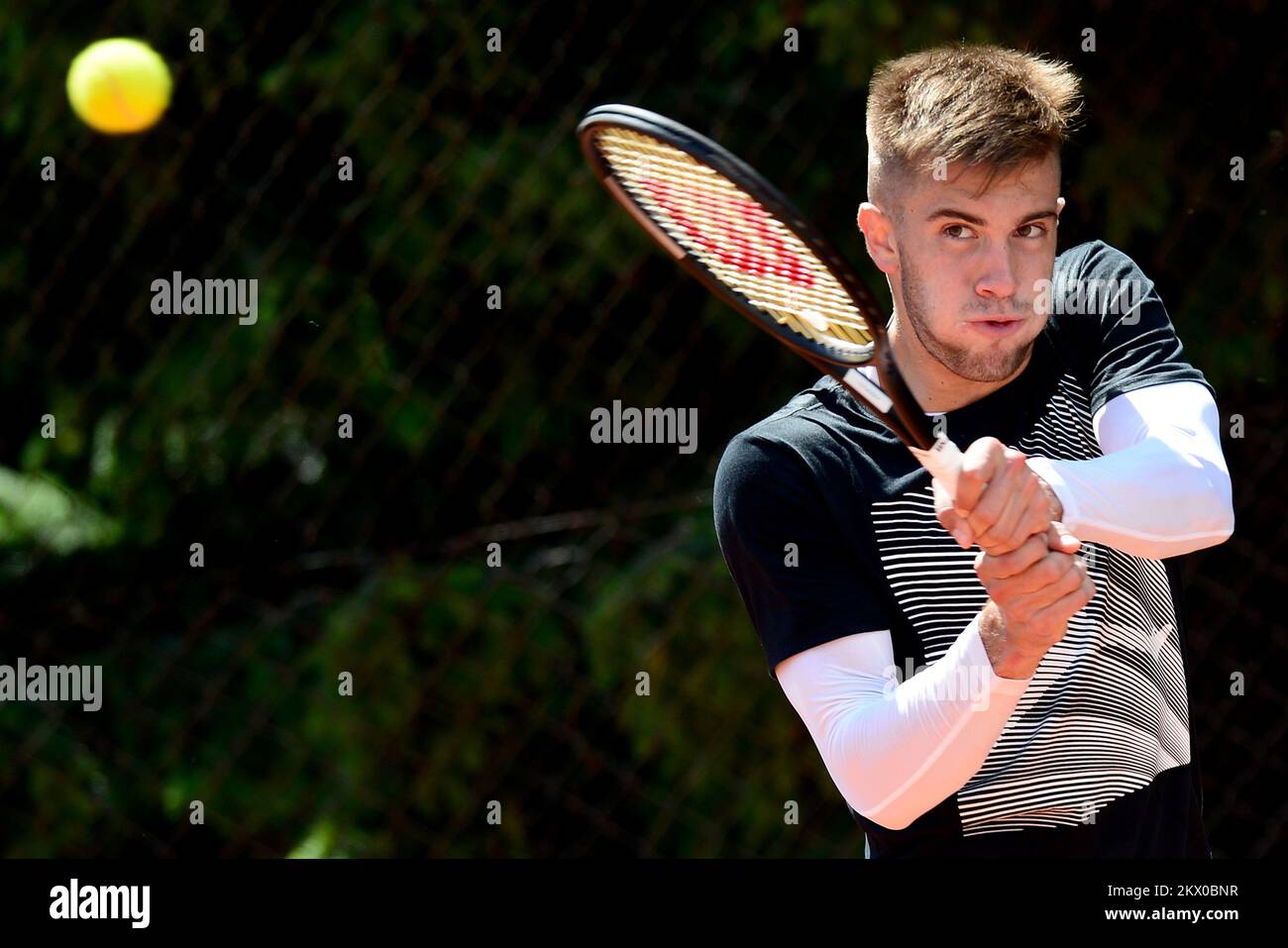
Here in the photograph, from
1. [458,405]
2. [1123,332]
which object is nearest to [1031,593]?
[1123,332]

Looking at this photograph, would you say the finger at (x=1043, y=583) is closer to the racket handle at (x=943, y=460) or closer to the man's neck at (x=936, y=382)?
the racket handle at (x=943, y=460)

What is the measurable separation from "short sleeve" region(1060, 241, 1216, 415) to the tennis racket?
7.9 inches

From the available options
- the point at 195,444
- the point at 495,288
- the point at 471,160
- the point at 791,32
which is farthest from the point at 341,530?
the point at 791,32

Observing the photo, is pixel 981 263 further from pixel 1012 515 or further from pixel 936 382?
pixel 1012 515

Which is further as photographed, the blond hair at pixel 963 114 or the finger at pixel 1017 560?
the blond hair at pixel 963 114

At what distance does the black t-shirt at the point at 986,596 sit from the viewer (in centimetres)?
133

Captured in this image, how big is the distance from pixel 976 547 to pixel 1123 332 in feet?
0.80

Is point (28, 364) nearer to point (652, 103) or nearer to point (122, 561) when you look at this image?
point (122, 561)

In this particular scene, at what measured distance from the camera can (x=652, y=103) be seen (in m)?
2.64

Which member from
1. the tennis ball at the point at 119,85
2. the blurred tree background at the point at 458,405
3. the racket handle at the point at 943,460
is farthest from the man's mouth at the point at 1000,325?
the tennis ball at the point at 119,85

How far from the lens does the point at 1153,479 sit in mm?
1239

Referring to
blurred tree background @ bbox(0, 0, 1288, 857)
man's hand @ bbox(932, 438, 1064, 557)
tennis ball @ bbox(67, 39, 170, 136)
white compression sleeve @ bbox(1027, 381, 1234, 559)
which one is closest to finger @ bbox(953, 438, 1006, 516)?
man's hand @ bbox(932, 438, 1064, 557)

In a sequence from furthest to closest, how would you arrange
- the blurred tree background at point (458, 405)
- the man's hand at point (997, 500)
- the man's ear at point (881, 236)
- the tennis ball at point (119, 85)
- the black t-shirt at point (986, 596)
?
1. the tennis ball at point (119, 85)
2. the blurred tree background at point (458, 405)
3. the man's ear at point (881, 236)
4. the black t-shirt at point (986, 596)
5. the man's hand at point (997, 500)

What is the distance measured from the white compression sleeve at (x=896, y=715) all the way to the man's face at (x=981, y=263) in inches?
10.0
